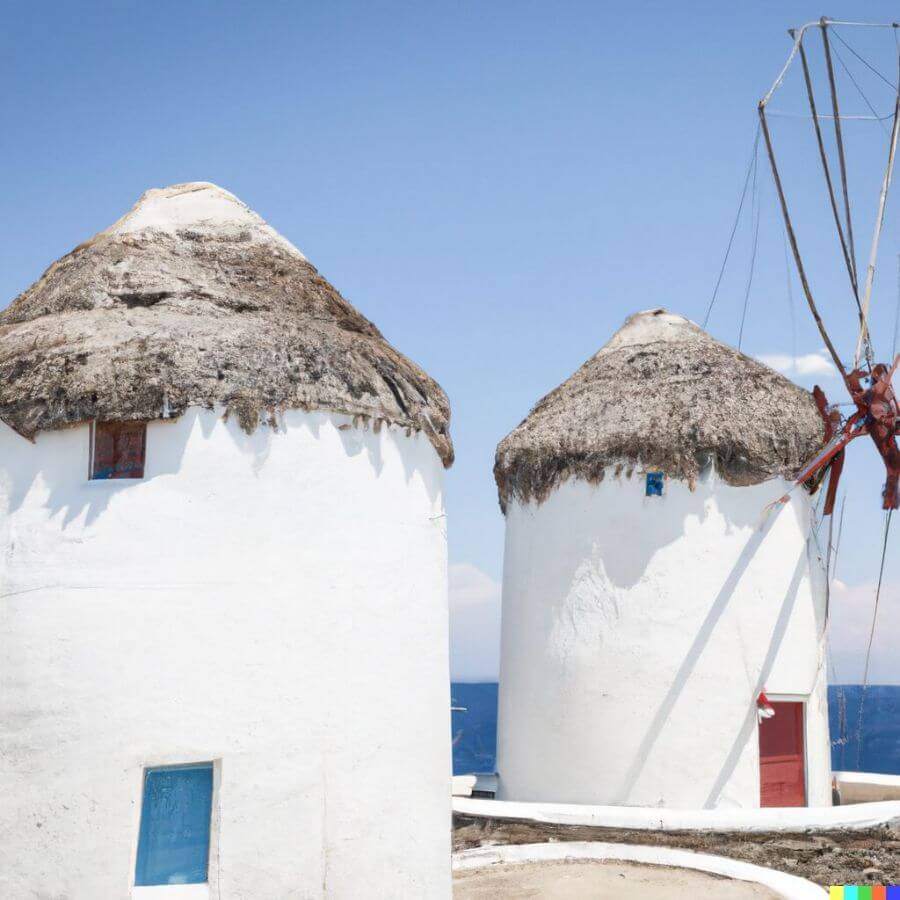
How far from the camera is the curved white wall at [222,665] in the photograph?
7.64 metres

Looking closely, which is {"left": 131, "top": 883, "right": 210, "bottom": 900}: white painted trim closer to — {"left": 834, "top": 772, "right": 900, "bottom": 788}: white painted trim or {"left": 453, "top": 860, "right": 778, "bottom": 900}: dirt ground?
{"left": 453, "top": 860, "right": 778, "bottom": 900}: dirt ground

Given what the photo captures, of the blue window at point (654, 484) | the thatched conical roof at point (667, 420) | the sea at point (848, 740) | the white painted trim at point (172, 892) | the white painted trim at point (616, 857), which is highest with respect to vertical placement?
the thatched conical roof at point (667, 420)

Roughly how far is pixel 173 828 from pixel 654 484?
805 centimetres

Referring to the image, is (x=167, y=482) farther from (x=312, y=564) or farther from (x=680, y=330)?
(x=680, y=330)

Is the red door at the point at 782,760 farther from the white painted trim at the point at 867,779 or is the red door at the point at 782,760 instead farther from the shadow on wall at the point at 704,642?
the white painted trim at the point at 867,779

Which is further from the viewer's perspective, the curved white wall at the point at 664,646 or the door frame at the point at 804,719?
the door frame at the point at 804,719

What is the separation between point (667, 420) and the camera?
1448 cm

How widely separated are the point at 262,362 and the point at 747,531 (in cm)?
766

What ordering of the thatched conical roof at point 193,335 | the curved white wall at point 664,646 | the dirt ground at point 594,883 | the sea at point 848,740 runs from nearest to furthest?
the thatched conical roof at point 193,335 → the dirt ground at point 594,883 → the curved white wall at point 664,646 → the sea at point 848,740

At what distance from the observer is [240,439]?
826 centimetres

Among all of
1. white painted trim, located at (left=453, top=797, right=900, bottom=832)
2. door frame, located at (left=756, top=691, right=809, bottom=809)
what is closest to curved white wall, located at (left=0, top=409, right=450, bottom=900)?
white painted trim, located at (left=453, top=797, right=900, bottom=832)

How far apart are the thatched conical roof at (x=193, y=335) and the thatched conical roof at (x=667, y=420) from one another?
16.8 feet

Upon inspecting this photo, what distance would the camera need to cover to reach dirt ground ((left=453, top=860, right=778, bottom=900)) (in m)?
10.2

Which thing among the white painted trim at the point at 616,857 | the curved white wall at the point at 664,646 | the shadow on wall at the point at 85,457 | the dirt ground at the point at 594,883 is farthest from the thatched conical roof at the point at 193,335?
the curved white wall at the point at 664,646
